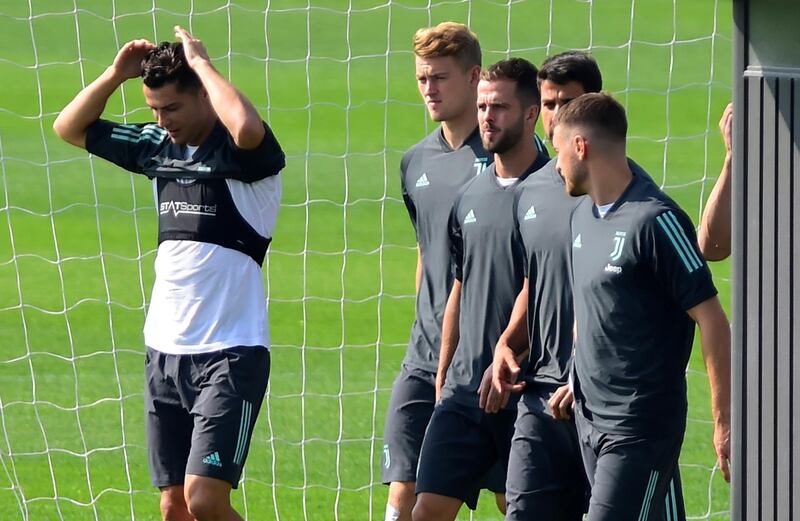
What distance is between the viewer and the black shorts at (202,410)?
5504 millimetres

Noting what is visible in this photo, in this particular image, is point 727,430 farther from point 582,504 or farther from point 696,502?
point 696,502

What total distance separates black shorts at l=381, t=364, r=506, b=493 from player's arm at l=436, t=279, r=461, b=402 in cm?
20

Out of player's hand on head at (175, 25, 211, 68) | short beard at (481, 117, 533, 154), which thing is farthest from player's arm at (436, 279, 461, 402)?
player's hand on head at (175, 25, 211, 68)

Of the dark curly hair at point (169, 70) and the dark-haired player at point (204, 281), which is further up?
the dark curly hair at point (169, 70)

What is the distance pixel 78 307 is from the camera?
39.2ft

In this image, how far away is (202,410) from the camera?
18.2ft

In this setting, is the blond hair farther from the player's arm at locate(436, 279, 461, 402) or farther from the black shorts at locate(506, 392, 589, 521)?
the black shorts at locate(506, 392, 589, 521)

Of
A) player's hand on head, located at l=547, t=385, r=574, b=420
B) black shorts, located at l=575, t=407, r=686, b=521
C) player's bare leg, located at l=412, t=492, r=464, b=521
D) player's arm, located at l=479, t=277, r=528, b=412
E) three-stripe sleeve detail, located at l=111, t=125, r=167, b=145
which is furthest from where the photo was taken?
three-stripe sleeve detail, located at l=111, t=125, r=167, b=145

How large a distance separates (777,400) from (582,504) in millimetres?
1089

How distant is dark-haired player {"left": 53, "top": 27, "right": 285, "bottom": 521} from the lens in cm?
552

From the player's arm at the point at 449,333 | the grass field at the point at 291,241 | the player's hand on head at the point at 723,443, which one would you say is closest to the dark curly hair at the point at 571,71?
the player's arm at the point at 449,333

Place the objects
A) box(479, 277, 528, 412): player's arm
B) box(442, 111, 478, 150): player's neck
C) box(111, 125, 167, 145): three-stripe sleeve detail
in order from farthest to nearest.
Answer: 1. box(442, 111, 478, 150): player's neck
2. box(111, 125, 167, 145): three-stripe sleeve detail
3. box(479, 277, 528, 412): player's arm

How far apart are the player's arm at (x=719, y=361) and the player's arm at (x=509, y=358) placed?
2.93ft

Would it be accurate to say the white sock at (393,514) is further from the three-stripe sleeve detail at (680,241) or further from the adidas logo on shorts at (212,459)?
the three-stripe sleeve detail at (680,241)
